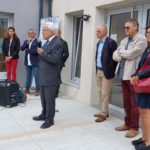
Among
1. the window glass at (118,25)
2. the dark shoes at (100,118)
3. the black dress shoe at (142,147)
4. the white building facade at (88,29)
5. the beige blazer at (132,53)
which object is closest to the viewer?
the black dress shoe at (142,147)

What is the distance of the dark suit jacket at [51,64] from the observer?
170 inches

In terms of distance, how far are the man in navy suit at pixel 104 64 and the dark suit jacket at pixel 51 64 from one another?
800 mm

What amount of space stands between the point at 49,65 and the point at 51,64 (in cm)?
3

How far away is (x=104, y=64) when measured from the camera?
4785 mm

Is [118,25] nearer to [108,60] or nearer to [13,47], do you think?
[108,60]

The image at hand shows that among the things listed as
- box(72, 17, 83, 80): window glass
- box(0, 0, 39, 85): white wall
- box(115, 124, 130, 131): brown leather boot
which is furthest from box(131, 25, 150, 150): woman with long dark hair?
box(0, 0, 39, 85): white wall

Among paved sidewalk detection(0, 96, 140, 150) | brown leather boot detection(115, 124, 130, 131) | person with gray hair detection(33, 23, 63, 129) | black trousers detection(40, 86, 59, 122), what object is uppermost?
person with gray hair detection(33, 23, 63, 129)

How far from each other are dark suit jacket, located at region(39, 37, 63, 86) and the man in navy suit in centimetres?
80

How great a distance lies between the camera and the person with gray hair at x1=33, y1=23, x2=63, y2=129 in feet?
14.1

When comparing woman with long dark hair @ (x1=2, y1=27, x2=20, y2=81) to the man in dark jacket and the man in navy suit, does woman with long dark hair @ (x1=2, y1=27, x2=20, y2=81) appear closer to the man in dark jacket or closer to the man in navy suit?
the man in dark jacket

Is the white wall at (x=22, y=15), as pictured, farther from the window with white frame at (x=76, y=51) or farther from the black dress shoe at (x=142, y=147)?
the black dress shoe at (x=142, y=147)

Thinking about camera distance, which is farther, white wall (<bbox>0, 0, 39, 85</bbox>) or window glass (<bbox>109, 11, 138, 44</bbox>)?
white wall (<bbox>0, 0, 39, 85</bbox>)

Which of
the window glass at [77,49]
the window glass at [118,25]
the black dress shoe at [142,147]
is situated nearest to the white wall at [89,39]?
the window glass at [118,25]

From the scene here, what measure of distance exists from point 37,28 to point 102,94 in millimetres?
3744
